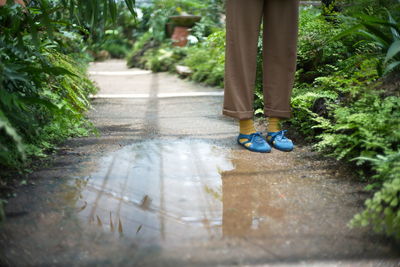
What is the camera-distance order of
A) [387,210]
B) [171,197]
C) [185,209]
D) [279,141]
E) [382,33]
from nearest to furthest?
1. [387,210]
2. [185,209]
3. [171,197]
4. [382,33]
5. [279,141]

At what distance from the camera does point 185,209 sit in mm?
1628

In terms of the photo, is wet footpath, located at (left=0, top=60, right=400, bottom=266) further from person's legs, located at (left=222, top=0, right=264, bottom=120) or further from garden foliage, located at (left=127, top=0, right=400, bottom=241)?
person's legs, located at (left=222, top=0, right=264, bottom=120)

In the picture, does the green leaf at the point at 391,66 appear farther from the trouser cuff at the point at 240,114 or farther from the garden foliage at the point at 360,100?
the trouser cuff at the point at 240,114

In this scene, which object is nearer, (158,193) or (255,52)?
(158,193)

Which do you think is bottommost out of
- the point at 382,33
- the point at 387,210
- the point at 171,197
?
the point at 171,197

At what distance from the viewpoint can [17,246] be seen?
1.32 meters

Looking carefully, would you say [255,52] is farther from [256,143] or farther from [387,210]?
[387,210]

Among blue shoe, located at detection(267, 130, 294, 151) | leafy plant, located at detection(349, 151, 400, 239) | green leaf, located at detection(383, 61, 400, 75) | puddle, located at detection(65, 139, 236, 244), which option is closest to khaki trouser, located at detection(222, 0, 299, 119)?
blue shoe, located at detection(267, 130, 294, 151)

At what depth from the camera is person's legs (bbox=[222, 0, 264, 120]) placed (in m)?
2.28

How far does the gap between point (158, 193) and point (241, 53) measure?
1.02 m

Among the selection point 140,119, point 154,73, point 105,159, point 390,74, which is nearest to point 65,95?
point 140,119

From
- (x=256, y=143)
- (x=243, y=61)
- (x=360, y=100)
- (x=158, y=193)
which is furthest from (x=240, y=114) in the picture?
(x=158, y=193)

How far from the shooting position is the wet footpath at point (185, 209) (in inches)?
51.2

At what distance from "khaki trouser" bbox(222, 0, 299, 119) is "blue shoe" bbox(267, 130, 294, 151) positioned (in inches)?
4.8
